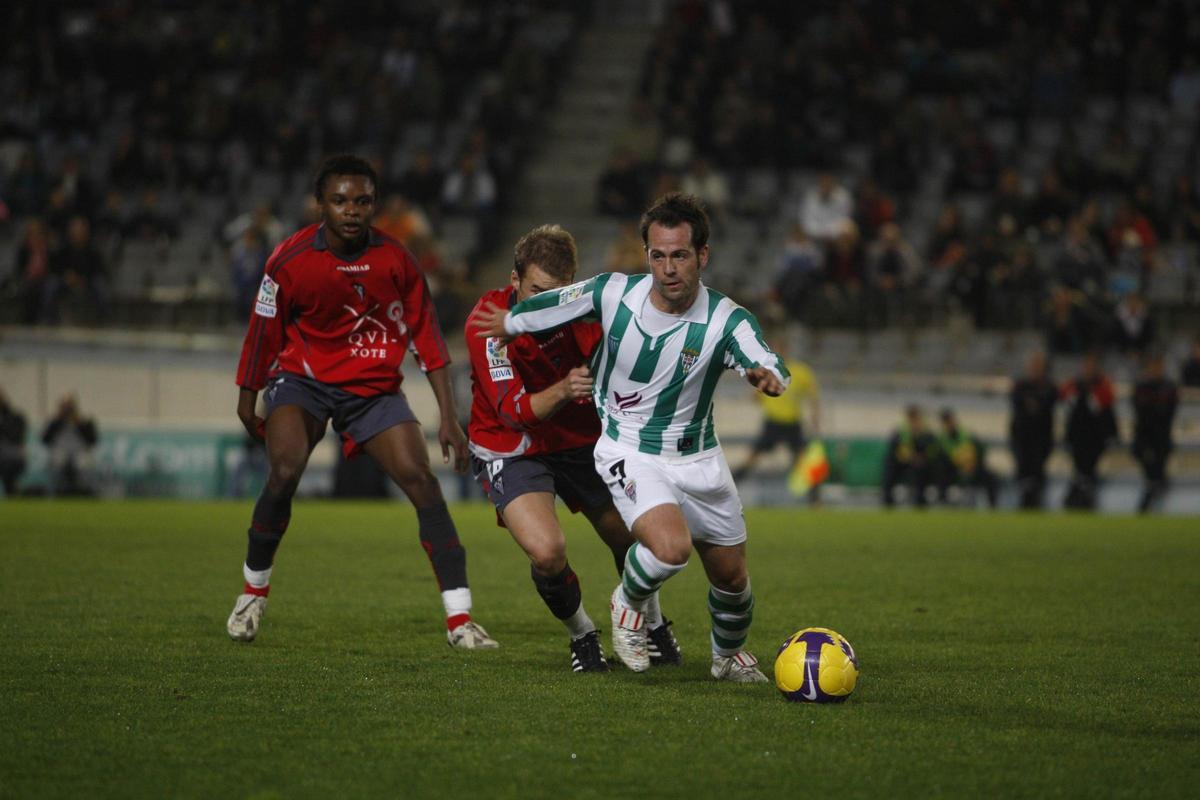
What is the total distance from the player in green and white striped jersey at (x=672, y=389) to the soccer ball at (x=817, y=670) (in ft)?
1.42

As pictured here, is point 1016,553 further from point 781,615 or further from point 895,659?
point 895,659

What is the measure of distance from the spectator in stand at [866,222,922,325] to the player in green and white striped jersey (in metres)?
14.5

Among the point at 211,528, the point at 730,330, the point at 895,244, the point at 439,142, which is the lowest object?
the point at 211,528

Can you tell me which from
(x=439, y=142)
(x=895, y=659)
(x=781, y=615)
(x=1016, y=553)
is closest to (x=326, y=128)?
(x=439, y=142)

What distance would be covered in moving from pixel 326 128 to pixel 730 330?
20.7 metres

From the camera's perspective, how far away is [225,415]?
74.1 feet

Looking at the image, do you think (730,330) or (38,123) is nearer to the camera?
(730,330)

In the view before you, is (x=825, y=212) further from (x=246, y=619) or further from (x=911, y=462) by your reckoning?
(x=246, y=619)

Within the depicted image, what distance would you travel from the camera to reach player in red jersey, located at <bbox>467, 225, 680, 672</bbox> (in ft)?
22.0

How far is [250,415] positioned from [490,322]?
1637 mm

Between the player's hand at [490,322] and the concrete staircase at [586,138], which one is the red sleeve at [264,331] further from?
the concrete staircase at [586,138]

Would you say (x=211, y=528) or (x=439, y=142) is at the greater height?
(x=439, y=142)

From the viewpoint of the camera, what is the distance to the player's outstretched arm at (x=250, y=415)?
7578 millimetres

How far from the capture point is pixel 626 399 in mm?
6473
